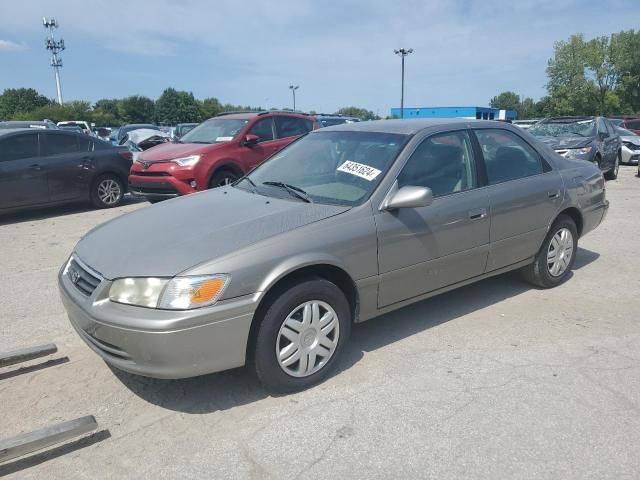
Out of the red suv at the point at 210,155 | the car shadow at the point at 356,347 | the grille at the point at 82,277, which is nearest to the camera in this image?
the grille at the point at 82,277

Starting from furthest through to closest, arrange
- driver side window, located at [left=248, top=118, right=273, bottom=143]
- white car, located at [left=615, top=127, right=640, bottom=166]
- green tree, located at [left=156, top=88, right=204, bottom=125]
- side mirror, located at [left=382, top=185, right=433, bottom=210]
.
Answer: green tree, located at [left=156, top=88, right=204, bottom=125]
white car, located at [left=615, top=127, right=640, bottom=166]
driver side window, located at [left=248, top=118, right=273, bottom=143]
side mirror, located at [left=382, top=185, right=433, bottom=210]

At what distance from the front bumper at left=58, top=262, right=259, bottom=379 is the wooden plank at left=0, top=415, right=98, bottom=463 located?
35cm

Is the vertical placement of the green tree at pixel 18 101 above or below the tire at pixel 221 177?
above

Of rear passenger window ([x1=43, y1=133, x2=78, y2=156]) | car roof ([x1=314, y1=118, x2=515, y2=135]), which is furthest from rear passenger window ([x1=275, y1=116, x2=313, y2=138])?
car roof ([x1=314, y1=118, x2=515, y2=135])

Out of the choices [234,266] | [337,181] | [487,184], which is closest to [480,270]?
[487,184]

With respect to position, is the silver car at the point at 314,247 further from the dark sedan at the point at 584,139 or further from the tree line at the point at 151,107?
the tree line at the point at 151,107

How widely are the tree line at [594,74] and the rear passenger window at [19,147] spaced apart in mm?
58440

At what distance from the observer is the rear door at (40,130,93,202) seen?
9102 mm

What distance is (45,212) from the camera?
32.1 feet

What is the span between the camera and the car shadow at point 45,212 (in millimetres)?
9109

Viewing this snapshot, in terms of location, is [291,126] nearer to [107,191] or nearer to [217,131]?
[217,131]

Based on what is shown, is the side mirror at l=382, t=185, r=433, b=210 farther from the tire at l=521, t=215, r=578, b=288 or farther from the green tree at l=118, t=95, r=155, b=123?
the green tree at l=118, t=95, r=155, b=123

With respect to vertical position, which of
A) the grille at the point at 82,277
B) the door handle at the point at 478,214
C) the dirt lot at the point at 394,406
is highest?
the door handle at the point at 478,214

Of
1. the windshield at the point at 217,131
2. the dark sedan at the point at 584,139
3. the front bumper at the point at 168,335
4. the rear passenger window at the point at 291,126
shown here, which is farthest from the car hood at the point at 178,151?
the dark sedan at the point at 584,139
